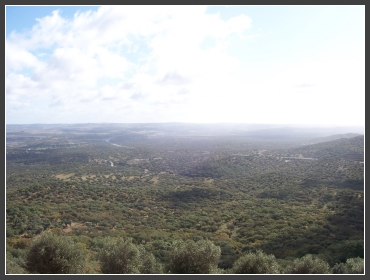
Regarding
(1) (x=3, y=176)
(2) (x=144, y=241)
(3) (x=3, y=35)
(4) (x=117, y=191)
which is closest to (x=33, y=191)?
(4) (x=117, y=191)

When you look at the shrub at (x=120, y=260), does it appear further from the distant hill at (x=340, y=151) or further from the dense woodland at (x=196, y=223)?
the distant hill at (x=340, y=151)

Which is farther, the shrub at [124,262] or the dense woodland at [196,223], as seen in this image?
the dense woodland at [196,223]

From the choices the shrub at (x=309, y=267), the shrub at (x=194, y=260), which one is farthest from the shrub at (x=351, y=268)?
the shrub at (x=194, y=260)

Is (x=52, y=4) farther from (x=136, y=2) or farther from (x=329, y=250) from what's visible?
(x=329, y=250)

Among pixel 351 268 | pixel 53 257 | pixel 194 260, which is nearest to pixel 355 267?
pixel 351 268

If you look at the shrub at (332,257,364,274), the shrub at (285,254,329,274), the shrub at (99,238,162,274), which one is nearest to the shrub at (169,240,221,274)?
the shrub at (99,238,162,274)
